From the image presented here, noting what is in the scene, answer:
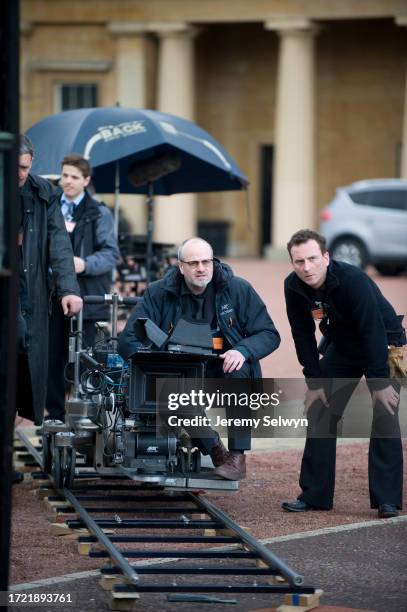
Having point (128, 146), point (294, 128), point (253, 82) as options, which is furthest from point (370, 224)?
point (128, 146)

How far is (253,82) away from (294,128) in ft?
14.2

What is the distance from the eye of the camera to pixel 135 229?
1431 inches

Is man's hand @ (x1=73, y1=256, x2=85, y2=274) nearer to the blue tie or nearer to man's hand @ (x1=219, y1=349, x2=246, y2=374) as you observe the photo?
the blue tie

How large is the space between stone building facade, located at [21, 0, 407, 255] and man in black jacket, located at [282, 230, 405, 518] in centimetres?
2638

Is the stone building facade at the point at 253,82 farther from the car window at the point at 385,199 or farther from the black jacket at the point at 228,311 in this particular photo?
the black jacket at the point at 228,311

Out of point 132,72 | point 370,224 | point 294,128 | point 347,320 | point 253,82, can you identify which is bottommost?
point 347,320

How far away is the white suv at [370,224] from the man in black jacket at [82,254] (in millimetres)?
18227

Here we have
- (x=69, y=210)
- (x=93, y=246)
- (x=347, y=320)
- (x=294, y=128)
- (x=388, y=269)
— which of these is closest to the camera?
(x=347, y=320)

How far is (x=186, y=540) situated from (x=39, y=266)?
2.03m

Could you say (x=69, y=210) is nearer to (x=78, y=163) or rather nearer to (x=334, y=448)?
(x=78, y=163)

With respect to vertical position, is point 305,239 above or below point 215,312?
above

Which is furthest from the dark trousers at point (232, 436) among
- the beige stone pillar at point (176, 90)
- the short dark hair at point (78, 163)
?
the beige stone pillar at point (176, 90)

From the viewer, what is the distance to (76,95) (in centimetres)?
3800

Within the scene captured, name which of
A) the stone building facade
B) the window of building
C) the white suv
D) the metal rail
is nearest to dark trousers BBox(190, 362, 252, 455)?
the metal rail
